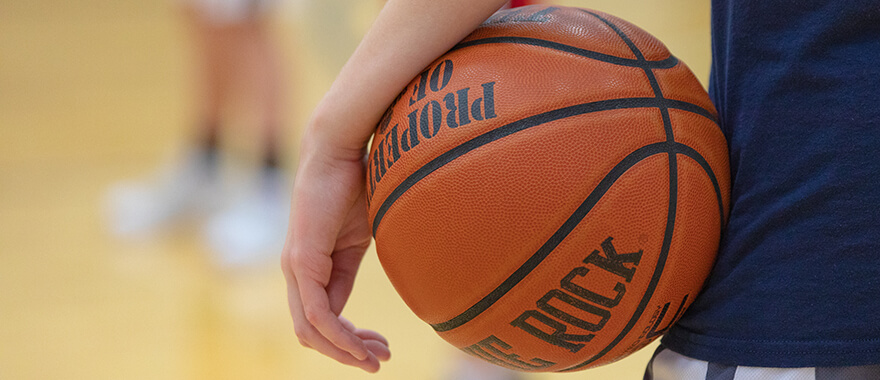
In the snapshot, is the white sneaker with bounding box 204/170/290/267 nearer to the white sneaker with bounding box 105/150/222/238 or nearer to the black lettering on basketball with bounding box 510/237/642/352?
the white sneaker with bounding box 105/150/222/238

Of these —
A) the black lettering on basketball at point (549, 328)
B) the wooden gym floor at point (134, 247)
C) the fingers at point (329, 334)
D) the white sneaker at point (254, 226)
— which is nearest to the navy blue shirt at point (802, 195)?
the black lettering on basketball at point (549, 328)

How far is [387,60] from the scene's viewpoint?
0.82 m

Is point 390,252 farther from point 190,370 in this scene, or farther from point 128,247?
point 128,247

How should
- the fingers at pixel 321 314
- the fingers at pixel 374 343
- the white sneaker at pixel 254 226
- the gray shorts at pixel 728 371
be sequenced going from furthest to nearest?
the white sneaker at pixel 254 226 < the fingers at pixel 374 343 < the fingers at pixel 321 314 < the gray shorts at pixel 728 371

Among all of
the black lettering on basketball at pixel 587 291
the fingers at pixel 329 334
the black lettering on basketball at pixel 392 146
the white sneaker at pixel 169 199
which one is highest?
the black lettering on basketball at pixel 392 146

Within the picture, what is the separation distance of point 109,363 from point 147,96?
2673 millimetres

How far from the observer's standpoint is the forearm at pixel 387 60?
0.80 metres

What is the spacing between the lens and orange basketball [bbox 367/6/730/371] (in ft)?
2.50

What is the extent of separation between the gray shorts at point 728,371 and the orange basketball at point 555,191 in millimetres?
40

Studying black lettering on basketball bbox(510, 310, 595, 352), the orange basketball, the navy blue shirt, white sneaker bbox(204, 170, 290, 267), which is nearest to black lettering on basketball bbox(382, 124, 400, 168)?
the orange basketball

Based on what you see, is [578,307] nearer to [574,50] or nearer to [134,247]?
[574,50]

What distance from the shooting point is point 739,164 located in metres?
0.78

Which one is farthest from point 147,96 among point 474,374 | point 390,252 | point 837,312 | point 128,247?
point 837,312

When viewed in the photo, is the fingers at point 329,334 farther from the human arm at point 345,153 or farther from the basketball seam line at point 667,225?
the basketball seam line at point 667,225
